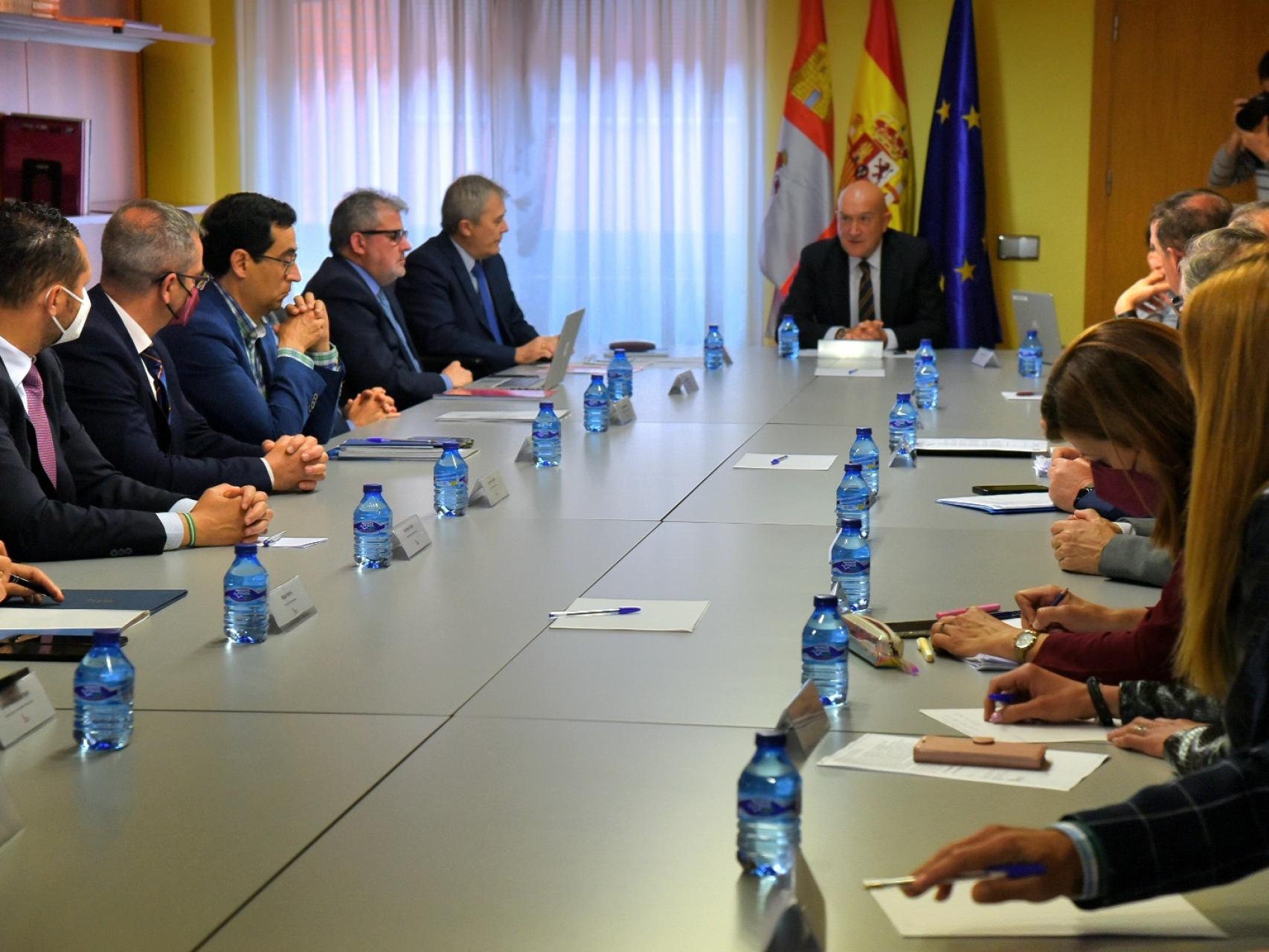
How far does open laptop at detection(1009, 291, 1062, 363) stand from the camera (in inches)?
227

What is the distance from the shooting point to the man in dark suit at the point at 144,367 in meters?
3.43

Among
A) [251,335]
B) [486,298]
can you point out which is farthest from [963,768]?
[486,298]

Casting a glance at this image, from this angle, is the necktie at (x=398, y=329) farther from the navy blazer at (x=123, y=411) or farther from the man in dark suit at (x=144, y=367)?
the navy blazer at (x=123, y=411)

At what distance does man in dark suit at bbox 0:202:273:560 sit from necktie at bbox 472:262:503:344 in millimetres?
3550

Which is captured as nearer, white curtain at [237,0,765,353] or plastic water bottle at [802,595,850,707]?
→ plastic water bottle at [802,595,850,707]

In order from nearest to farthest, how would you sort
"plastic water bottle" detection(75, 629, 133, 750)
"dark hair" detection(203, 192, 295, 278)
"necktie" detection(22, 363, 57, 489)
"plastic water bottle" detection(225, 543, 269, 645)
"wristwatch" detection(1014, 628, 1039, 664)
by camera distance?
"plastic water bottle" detection(75, 629, 133, 750)
"wristwatch" detection(1014, 628, 1039, 664)
"plastic water bottle" detection(225, 543, 269, 645)
"necktie" detection(22, 363, 57, 489)
"dark hair" detection(203, 192, 295, 278)

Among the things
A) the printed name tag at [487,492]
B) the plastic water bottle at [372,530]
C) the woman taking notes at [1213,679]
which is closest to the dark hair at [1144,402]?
the woman taking notes at [1213,679]

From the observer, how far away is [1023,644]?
214 centimetres

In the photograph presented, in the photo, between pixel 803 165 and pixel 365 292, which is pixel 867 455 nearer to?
pixel 365 292

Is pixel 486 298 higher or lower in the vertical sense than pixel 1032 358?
higher

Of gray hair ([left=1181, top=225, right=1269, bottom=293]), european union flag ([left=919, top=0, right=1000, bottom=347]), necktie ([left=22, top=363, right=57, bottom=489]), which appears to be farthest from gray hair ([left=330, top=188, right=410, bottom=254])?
european union flag ([left=919, top=0, right=1000, bottom=347])

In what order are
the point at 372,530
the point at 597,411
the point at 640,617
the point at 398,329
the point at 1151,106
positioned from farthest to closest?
the point at 1151,106
the point at 398,329
the point at 597,411
the point at 372,530
the point at 640,617

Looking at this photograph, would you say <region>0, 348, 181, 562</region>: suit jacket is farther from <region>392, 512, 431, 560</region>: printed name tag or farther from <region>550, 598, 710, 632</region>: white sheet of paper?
<region>550, 598, 710, 632</region>: white sheet of paper

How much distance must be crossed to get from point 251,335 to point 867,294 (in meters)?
3.31
